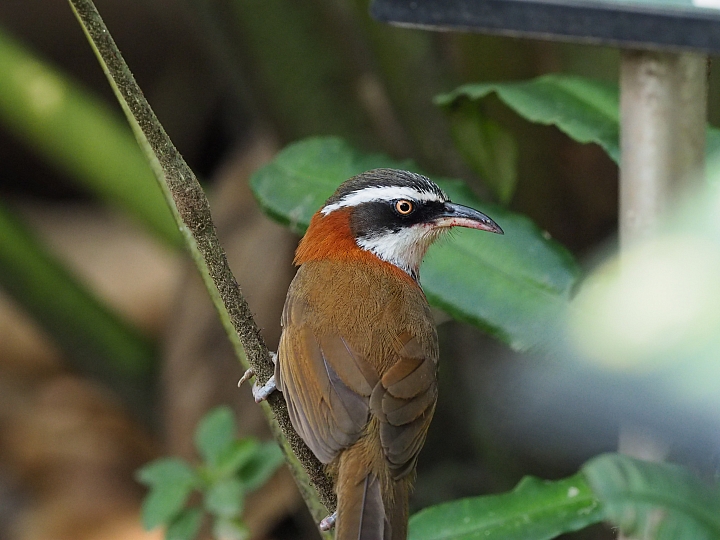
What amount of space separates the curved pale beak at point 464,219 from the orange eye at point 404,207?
8 cm

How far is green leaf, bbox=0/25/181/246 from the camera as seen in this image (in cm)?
470

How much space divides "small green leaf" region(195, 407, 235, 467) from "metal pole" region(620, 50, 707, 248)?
59.9 inches

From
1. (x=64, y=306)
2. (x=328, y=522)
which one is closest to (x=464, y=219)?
(x=328, y=522)

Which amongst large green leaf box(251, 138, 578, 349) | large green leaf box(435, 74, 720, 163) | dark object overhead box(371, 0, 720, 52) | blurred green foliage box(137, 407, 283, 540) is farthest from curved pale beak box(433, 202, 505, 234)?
blurred green foliage box(137, 407, 283, 540)

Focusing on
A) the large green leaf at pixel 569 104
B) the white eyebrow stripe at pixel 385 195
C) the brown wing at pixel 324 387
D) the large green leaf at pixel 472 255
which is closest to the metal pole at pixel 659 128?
the large green leaf at pixel 569 104

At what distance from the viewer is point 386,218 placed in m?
2.73

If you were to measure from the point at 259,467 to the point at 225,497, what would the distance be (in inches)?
8.1

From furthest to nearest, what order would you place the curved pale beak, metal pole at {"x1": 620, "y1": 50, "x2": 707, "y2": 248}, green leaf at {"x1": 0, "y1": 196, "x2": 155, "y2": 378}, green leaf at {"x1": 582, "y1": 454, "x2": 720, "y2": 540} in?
green leaf at {"x1": 0, "y1": 196, "x2": 155, "y2": 378}, the curved pale beak, metal pole at {"x1": 620, "y1": 50, "x2": 707, "y2": 248}, green leaf at {"x1": 582, "y1": 454, "x2": 720, "y2": 540}

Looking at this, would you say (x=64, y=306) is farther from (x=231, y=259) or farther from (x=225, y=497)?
(x=225, y=497)

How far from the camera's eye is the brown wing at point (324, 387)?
2225mm

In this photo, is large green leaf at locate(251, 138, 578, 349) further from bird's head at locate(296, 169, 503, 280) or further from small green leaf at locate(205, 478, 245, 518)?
small green leaf at locate(205, 478, 245, 518)

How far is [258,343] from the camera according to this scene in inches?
77.8

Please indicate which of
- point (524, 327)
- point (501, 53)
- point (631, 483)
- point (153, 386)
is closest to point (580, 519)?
point (524, 327)

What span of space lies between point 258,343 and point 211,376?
284 cm
